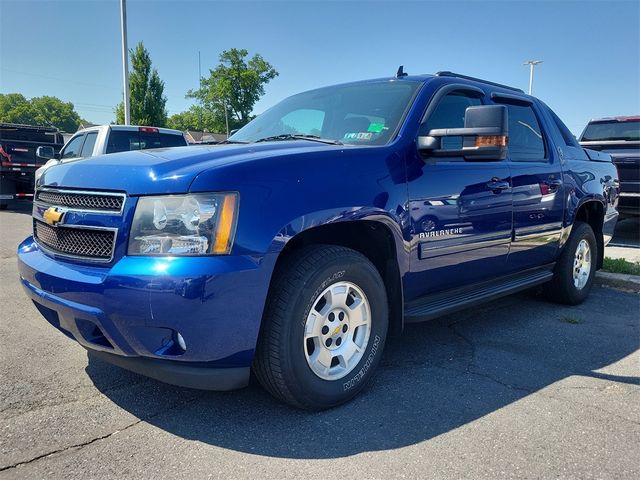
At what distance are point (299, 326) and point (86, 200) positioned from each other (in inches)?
49.3

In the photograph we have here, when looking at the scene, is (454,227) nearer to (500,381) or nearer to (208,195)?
(500,381)

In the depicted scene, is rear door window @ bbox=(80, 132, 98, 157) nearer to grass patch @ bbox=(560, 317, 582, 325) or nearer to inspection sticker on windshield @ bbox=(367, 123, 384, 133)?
inspection sticker on windshield @ bbox=(367, 123, 384, 133)

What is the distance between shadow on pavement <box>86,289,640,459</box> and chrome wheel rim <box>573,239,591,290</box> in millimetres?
630

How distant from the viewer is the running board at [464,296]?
125 inches

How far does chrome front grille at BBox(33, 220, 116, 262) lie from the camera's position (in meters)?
2.39

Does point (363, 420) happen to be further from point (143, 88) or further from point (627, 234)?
point (143, 88)

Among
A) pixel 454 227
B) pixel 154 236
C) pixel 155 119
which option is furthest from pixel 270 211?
pixel 155 119

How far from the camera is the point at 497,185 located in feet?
11.9

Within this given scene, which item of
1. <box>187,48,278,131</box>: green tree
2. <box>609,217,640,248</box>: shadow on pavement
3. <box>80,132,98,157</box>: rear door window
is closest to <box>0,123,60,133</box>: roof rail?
<box>80,132,98,157</box>: rear door window

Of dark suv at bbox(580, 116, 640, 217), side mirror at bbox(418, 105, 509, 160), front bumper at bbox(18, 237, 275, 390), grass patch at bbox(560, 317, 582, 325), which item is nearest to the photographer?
front bumper at bbox(18, 237, 275, 390)

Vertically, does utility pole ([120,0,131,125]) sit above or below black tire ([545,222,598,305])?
above

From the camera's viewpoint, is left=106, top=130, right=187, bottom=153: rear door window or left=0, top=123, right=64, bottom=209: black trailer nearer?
left=106, top=130, right=187, bottom=153: rear door window

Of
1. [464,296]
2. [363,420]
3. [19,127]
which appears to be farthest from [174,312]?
[19,127]

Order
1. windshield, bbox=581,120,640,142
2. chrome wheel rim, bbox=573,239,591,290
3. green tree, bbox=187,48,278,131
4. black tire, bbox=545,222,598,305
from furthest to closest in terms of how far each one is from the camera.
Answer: green tree, bbox=187,48,278,131 → windshield, bbox=581,120,640,142 → chrome wheel rim, bbox=573,239,591,290 → black tire, bbox=545,222,598,305
